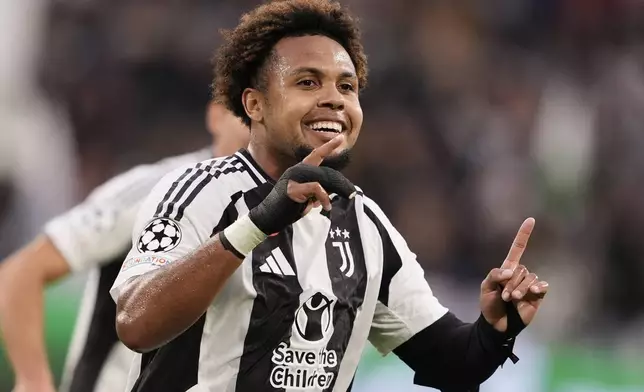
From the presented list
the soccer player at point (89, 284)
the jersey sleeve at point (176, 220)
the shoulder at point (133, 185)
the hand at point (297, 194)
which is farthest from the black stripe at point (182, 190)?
the shoulder at point (133, 185)

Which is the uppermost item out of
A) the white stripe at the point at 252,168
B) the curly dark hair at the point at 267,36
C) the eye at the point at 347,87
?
the curly dark hair at the point at 267,36

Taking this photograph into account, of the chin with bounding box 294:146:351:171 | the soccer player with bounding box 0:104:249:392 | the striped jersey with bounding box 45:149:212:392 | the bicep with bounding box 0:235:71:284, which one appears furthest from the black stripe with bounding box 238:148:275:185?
the bicep with bounding box 0:235:71:284

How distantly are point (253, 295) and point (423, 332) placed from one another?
0.74 meters

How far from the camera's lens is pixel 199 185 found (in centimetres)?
322

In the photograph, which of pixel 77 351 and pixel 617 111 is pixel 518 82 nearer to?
pixel 617 111

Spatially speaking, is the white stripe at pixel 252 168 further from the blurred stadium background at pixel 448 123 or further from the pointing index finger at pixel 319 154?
the blurred stadium background at pixel 448 123

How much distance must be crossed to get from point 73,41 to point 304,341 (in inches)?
252

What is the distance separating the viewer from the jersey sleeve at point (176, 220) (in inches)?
120

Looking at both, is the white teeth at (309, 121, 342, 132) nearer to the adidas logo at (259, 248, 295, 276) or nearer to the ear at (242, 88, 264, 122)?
the ear at (242, 88, 264, 122)

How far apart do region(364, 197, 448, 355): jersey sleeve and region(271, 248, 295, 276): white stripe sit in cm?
41

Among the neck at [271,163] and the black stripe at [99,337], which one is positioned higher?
the neck at [271,163]

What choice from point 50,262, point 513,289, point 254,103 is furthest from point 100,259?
point 513,289

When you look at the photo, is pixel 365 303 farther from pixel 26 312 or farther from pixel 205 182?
pixel 26 312

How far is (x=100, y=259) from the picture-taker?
4461 mm
